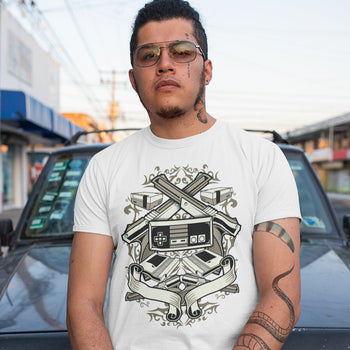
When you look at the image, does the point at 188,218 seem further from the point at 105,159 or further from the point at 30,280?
the point at 30,280

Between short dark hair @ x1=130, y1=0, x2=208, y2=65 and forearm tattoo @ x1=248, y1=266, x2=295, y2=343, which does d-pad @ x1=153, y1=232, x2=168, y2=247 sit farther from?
short dark hair @ x1=130, y1=0, x2=208, y2=65

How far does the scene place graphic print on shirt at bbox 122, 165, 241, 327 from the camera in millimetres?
1411

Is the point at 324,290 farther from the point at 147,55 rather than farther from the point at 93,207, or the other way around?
the point at 147,55

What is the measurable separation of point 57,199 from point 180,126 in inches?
68.3

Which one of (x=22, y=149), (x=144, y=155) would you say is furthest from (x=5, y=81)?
(x=144, y=155)

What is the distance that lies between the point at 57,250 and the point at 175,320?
4.54ft

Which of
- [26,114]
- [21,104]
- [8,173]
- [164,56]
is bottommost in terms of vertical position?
[8,173]

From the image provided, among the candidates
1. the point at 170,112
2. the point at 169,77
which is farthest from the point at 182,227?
the point at 169,77

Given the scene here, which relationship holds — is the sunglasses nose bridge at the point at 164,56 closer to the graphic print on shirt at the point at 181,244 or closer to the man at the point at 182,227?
the man at the point at 182,227

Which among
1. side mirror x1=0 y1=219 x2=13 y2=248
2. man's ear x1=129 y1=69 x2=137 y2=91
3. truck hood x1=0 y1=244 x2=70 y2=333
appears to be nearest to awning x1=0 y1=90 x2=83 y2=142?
side mirror x1=0 y1=219 x2=13 y2=248

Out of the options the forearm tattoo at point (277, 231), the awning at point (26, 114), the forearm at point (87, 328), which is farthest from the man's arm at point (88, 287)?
the awning at point (26, 114)

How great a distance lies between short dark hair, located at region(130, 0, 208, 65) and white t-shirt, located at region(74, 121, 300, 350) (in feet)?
1.31

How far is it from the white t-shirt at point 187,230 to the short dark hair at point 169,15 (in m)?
0.40

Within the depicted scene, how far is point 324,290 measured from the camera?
1834mm
